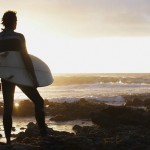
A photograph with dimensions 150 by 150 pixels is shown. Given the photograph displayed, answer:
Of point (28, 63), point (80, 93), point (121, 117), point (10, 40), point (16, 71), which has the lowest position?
point (80, 93)

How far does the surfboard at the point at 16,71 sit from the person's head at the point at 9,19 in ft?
1.54

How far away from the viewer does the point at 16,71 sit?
7.75 meters

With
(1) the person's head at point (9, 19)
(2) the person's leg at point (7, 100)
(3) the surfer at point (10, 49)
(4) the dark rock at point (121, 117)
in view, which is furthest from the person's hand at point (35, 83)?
(4) the dark rock at point (121, 117)

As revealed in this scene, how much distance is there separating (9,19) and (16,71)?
942mm

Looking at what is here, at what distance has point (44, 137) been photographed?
297 inches

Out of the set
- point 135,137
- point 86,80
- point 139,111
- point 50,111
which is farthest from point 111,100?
point 86,80

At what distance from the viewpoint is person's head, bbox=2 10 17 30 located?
7453 mm

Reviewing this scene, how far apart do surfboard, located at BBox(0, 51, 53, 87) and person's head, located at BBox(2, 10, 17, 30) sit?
0.47 meters

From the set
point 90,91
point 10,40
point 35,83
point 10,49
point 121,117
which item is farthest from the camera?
point 90,91

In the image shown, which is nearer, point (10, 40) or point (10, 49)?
point (10, 40)

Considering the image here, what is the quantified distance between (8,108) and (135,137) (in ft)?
7.86

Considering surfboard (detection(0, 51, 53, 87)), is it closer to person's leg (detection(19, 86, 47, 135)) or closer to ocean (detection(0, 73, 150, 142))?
person's leg (detection(19, 86, 47, 135))

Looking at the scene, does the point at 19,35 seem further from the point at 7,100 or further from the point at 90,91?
the point at 90,91

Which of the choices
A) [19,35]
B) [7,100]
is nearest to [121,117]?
[7,100]
